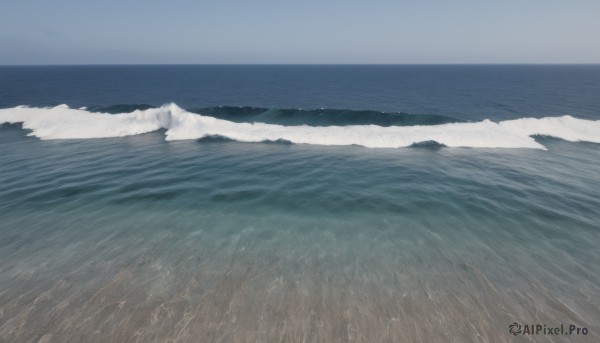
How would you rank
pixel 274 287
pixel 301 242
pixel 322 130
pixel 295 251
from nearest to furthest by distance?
pixel 274 287
pixel 295 251
pixel 301 242
pixel 322 130

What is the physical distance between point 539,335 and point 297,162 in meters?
15.4

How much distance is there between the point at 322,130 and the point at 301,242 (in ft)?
61.0

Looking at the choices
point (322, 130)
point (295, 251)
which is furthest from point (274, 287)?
point (322, 130)

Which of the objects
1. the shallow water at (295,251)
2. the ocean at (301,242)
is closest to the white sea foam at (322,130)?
the ocean at (301,242)

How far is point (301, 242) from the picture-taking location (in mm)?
10484

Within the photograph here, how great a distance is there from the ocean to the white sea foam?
0.82 metres

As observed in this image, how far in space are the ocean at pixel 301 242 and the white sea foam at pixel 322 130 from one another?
2.68ft

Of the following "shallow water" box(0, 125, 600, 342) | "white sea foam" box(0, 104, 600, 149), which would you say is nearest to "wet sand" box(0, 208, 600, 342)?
"shallow water" box(0, 125, 600, 342)

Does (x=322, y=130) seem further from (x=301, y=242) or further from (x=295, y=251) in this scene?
(x=295, y=251)

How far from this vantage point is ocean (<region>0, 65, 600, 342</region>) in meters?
7.07

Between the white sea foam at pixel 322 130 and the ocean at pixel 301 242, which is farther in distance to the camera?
the white sea foam at pixel 322 130

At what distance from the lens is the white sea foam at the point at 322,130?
78.9 ft

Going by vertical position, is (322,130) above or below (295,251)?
above

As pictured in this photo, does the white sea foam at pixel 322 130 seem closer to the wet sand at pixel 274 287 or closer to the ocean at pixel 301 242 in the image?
the ocean at pixel 301 242
